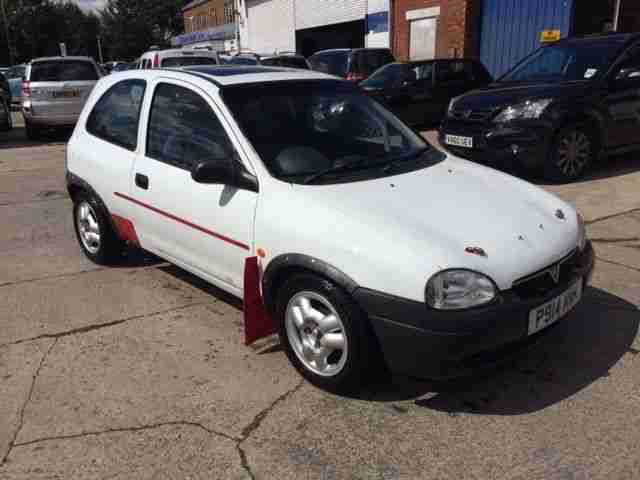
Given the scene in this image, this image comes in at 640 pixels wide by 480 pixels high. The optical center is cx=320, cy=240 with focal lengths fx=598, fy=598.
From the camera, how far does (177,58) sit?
1273cm

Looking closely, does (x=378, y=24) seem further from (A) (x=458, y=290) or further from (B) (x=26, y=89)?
(A) (x=458, y=290)

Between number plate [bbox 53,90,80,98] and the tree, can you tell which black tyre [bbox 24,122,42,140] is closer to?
number plate [bbox 53,90,80,98]

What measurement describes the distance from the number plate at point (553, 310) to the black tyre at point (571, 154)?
4.49m

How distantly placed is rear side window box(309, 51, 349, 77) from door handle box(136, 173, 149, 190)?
1111 cm

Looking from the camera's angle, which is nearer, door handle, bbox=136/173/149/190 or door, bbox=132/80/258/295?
door, bbox=132/80/258/295

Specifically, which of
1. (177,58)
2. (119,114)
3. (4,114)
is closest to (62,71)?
(177,58)

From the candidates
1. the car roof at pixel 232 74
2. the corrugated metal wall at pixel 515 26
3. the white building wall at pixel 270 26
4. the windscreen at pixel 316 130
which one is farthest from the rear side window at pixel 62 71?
the white building wall at pixel 270 26

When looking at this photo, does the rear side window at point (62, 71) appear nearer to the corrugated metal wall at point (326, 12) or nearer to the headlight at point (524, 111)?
the headlight at point (524, 111)

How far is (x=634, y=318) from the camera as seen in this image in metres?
3.86

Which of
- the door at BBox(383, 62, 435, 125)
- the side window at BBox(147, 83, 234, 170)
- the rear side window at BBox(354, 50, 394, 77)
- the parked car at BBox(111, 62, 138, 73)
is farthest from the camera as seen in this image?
the parked car at BBox(111, 62, 138, 73)

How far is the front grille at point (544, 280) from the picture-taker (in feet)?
9.21

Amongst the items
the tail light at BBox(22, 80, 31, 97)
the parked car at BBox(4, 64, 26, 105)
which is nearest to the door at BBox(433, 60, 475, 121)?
the tail light at BBox(22, 80, 31, 97)

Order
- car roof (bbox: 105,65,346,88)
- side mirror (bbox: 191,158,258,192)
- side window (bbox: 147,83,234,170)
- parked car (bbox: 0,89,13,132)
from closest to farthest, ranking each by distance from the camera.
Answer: side mirror (bbox: 191,158,258,192) < side window (bbox: 147,83,234,170) < car roof (bbox: 105,65,346,88) < parked car (bbox: 0,89,13,132)

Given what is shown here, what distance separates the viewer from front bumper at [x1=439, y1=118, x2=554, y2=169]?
7.09m
